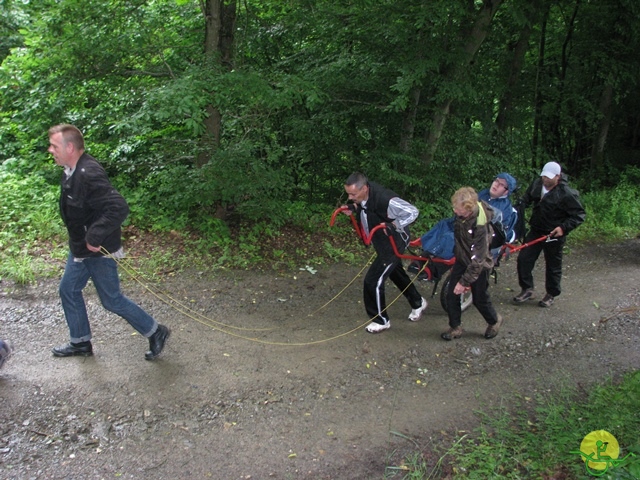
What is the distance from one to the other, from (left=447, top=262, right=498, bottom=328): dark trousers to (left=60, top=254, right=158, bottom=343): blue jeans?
3.06 m

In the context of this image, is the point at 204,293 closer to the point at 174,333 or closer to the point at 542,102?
the point at 174,333

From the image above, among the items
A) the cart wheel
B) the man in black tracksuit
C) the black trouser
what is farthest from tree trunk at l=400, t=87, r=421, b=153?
the black trouser

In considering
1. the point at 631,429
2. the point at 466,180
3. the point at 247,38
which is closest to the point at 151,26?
the point at 247,38

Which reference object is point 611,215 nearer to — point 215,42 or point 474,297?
point 474,297

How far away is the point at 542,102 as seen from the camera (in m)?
13.2

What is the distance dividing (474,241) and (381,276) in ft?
3.35

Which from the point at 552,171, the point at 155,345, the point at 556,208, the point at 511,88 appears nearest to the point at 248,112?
the point at 155,345

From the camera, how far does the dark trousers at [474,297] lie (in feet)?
16.9

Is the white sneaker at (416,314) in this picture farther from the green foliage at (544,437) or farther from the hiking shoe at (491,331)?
the green foliage at (544,437)

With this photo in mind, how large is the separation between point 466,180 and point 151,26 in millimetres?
6293

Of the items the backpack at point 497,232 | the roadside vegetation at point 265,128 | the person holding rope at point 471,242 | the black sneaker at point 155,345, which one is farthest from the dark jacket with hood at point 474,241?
the black sneaker at point 155,345

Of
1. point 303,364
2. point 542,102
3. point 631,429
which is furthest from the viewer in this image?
point 542,102

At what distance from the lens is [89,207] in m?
4.04

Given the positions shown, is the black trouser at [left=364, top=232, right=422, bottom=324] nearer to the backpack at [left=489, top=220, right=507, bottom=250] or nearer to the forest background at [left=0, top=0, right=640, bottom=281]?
the backpack at [left=489, top=220, right=507, bottom=250]
